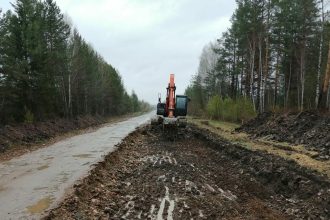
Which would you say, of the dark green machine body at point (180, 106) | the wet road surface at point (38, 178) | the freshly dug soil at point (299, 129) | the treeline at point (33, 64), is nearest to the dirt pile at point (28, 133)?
the treeline at point (33, 64)

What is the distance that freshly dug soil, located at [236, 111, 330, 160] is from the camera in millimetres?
18281

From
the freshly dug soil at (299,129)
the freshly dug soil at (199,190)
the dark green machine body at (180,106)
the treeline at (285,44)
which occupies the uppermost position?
the treeline at (285,44)

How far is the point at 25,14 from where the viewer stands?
34.8 meters

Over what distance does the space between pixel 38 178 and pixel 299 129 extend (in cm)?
1438

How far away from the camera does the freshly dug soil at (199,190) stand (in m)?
9.06

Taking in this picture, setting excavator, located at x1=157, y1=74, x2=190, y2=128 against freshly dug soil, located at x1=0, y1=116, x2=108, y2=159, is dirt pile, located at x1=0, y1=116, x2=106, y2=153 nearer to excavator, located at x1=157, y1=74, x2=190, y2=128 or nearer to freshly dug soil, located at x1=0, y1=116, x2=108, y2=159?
freshly dug soil, located at x1=0, y1=116, x2=108, y2=159

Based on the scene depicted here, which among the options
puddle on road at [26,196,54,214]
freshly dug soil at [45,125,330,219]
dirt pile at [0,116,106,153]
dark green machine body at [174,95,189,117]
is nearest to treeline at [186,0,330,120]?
dark green machine body at [174,95,189,117]

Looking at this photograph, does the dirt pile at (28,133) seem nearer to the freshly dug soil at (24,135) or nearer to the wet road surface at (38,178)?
the freshly dug soil at (24,135)

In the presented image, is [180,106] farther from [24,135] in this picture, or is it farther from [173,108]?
[24,135]

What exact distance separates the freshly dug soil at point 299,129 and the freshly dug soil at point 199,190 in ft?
10.4

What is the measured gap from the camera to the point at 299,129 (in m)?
21.9

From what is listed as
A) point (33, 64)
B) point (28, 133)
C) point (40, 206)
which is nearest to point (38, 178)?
point (40, 206)

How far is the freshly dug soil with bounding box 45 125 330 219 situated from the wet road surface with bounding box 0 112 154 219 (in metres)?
0.46

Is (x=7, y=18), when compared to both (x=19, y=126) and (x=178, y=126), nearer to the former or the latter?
(x=19, y=126)
